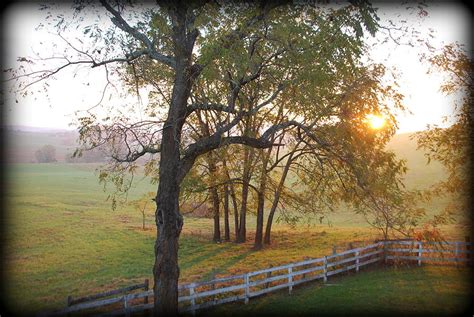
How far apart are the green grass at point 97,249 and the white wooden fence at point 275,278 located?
10.0 feet

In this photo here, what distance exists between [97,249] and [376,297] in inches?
706

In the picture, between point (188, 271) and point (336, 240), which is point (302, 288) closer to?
point (188, 271)

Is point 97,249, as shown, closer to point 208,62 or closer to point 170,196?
point 170,196

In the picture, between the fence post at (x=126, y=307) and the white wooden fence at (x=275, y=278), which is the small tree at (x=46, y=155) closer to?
the white wooden fence at (x=275, y=278)

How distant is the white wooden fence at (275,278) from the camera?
12.0 metres

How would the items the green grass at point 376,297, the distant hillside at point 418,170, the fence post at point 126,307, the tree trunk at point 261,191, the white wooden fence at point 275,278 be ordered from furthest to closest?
1. the distant hillside at point 418,170
2. the tree trunk at point 261,191
3. the green grass at point 376,297
4. the white wooden fence at point 275,278
5. the fence post at point 126,307

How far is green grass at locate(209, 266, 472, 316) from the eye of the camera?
12477 mm

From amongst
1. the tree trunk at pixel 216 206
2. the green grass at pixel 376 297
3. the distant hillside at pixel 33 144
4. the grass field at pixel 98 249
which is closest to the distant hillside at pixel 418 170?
the grass field at pixel 98 249

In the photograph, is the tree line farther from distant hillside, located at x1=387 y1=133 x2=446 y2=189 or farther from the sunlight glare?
distant hillside, located at x1=387 y1=133 x2=446 y2=189

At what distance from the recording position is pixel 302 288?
15.6m

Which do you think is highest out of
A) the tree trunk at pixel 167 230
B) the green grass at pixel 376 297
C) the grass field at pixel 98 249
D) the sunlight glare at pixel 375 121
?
the sunlight glare at pixel 375 121

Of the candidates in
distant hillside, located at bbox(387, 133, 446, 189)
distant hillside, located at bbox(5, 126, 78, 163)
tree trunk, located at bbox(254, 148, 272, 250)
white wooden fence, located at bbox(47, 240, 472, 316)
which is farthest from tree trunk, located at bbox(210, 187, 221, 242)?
distant hillside, located at bbox(5, 126, 78, 163)

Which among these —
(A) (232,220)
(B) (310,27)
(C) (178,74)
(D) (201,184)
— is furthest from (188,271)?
(A) (232,220)

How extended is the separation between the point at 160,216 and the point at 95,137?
2928mm
